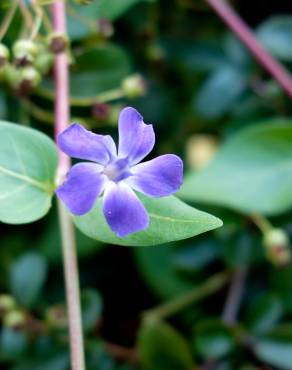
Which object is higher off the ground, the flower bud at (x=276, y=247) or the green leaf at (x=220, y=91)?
the green leaf at (x=220, y=91)

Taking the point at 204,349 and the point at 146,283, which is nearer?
the point at 204,349

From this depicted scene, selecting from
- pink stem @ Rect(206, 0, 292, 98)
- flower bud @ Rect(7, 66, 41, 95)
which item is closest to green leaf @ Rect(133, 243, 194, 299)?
pink stem @ Rect(206, 0, 292, 98)

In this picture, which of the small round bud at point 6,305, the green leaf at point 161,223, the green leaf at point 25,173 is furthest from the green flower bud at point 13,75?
the small round bud at point 6,305

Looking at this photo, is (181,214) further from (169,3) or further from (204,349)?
(169,3)

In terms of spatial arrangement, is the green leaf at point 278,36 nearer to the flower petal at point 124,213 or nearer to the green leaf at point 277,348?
the green leaf at point 277,348

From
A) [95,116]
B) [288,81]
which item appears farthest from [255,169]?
[95,116]

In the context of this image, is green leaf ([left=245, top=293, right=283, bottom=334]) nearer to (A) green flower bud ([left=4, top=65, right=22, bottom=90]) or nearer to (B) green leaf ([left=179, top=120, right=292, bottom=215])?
(B) green leaf ([left=179, top=120, right=292, bottom=215])
